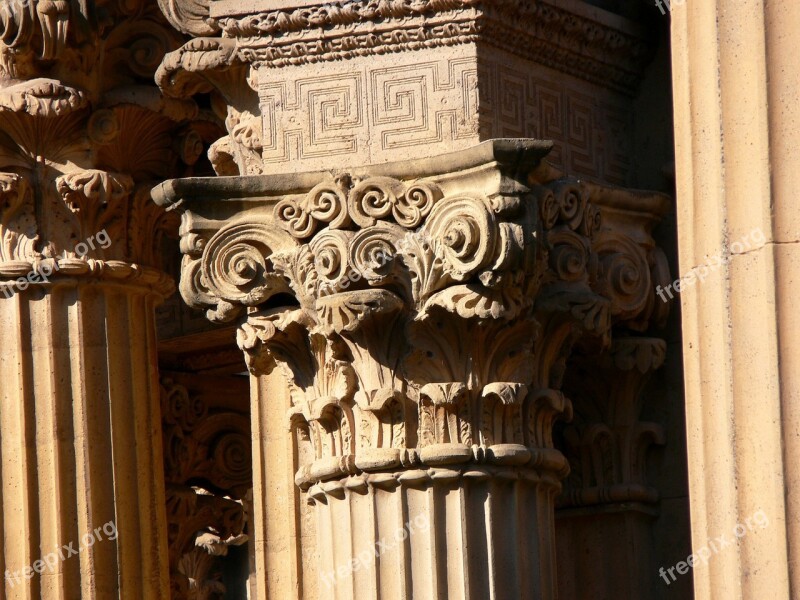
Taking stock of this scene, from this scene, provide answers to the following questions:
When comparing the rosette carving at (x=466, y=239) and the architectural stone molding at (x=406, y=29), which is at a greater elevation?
the architectural stone molding at (x=406, y=29)

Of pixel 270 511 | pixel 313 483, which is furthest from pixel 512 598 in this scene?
pixel 270 511

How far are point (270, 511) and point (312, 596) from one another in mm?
620

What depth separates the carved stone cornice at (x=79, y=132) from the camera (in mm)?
17312

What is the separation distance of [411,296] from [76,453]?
3677mm

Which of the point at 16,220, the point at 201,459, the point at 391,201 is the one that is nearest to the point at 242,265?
the point at 391,201

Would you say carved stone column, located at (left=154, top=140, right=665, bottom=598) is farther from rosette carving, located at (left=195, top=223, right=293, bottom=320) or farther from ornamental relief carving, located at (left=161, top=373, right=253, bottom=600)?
ornamental relief carving, located at (left=161, top=373, right=253, bottom=600)

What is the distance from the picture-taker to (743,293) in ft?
39.3

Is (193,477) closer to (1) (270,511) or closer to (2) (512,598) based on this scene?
(1) (270,511)

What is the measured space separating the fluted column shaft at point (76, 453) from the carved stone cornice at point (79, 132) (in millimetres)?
276

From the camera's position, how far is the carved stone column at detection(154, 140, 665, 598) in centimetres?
1426

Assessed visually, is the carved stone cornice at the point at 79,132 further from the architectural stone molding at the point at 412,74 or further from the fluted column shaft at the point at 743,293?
the fluted column shaft at the point at 743,293

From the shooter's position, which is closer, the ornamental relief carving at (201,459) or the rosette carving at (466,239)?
the rosette carving at (466,239)

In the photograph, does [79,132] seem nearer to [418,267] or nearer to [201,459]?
[201,459]

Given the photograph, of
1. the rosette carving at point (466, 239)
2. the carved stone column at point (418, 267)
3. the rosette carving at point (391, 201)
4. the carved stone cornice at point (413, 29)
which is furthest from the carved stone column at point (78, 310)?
the rosette carving at point (466, 239)
